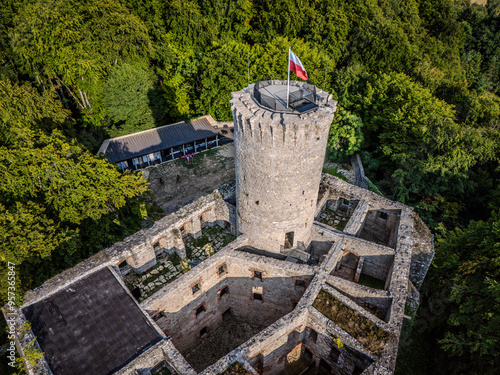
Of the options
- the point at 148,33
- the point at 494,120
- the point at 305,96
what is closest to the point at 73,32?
the point at 148,33

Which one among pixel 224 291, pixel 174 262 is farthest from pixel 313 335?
pixel 174 262

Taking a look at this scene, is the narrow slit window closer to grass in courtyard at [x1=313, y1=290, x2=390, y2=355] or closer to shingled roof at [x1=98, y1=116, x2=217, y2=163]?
grass in courtyard at [x1=313, y1=290, x2=390, y2=355]

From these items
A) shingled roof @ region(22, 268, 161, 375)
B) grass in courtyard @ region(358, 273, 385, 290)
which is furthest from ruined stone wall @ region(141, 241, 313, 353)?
grass in courtyard @ region(358, 273, 385, 290)

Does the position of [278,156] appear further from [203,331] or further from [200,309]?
[203,331]

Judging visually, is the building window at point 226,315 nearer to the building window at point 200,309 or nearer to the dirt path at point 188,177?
the building window at point 200,309

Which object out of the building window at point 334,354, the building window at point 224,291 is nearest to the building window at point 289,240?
the building window at point 224,291
